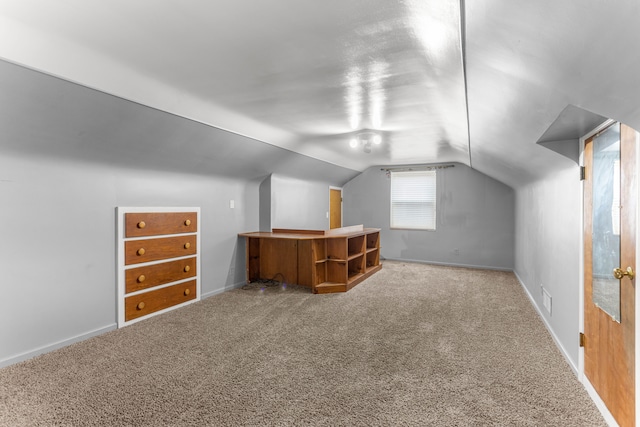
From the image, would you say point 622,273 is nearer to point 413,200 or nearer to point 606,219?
point 606,219

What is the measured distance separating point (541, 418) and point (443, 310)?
→ 1.98 metres

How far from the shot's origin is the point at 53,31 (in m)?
1.85

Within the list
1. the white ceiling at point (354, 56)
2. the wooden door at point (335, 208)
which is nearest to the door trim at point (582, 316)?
the white ceiling at point (354, 56)

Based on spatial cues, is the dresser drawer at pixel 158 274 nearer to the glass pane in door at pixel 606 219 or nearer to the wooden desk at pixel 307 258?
the wooden desk at pixel 307 258

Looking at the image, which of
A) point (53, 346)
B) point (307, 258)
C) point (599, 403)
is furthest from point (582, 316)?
point (53, 346)

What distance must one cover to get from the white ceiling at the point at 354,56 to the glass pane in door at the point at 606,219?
0.35 metres

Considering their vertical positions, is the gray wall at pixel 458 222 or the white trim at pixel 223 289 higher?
the gray wall at pixel 458 222

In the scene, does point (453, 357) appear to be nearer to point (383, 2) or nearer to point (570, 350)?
point (570, 350)

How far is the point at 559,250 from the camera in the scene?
2811mm

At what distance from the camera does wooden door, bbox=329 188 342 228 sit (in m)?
7.39

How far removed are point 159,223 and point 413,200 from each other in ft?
16.8

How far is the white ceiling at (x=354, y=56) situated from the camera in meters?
1.08

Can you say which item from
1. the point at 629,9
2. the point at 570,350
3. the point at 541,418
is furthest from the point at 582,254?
the point at 629,9

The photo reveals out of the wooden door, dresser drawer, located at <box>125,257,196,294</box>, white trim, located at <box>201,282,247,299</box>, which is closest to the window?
the wooden door
